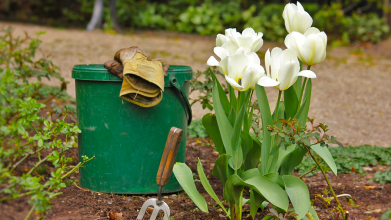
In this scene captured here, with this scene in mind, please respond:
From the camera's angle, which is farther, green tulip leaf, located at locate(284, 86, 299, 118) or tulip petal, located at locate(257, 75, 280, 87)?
green tulip leaf, located at locate(284, 86, 299, 118)

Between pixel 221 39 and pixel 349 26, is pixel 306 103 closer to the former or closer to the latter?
pixel 221 39

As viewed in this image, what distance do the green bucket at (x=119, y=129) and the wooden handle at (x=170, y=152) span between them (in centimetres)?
44

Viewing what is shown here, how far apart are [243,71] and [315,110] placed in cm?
385

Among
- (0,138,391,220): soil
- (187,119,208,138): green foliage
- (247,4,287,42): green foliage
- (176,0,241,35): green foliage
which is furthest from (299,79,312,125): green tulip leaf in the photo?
(176,0,241,35): green foliage

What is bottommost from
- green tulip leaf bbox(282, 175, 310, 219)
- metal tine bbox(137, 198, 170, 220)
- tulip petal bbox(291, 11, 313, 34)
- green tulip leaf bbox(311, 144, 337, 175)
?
metal tine bbox(137, 198, 170, 220)

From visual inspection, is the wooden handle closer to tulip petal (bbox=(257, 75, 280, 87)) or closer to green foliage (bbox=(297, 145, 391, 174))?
tulip petal (bbox=(257, 75, 280, 87))

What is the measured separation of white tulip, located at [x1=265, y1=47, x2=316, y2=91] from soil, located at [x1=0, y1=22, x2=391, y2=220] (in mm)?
878

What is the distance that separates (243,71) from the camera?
176cm

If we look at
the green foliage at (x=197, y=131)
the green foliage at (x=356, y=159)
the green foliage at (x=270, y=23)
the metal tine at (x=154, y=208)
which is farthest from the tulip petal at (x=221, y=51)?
the green foliage at (x=270, y=23)

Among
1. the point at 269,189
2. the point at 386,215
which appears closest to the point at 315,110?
the point at 269,189

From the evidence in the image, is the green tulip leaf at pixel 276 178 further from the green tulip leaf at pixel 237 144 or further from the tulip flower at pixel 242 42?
the tulip flower at pixel 242 42

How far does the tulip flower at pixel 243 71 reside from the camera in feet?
5.62

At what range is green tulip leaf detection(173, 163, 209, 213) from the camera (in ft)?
6.51

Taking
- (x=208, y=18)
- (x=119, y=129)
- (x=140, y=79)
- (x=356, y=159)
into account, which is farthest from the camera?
(x=208, y=18)
